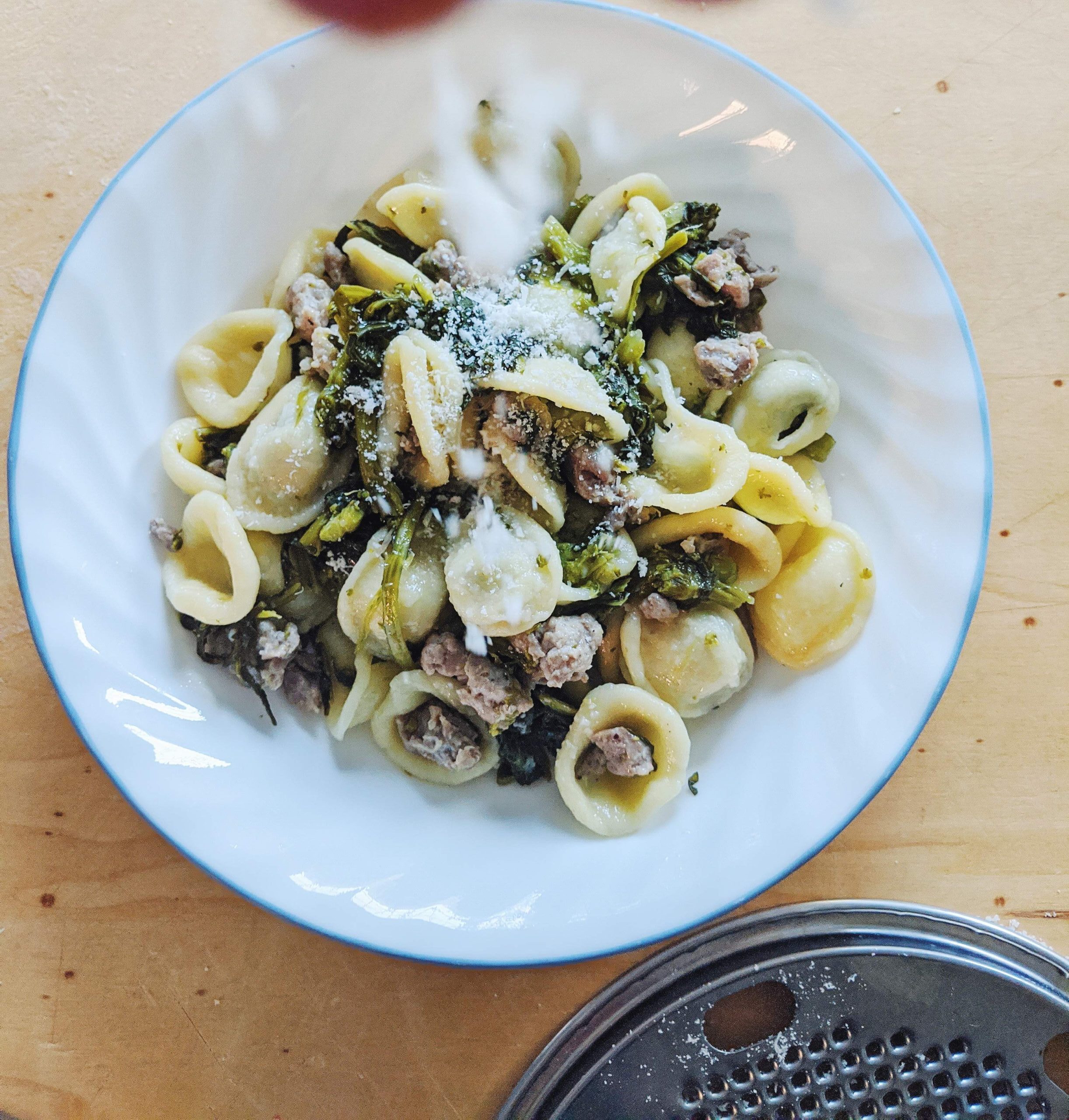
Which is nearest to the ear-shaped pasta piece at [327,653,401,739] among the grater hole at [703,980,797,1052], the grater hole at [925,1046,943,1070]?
the grater hole at [703,980,797,1052]

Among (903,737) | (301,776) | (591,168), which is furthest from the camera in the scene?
(591,168)

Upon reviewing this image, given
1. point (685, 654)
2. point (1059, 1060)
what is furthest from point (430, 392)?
point (1059, 1060)

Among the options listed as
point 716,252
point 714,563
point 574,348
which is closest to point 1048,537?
point 714,563

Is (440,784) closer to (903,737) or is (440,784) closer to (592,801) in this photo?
(592,801)

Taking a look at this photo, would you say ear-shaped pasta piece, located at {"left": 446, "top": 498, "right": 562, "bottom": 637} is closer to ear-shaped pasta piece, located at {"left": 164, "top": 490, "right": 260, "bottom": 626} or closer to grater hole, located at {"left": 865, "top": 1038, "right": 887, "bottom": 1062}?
ear-shaped pasta piece, located at {"left": 164, "top": 490, "right": 260, "bottom": 626}

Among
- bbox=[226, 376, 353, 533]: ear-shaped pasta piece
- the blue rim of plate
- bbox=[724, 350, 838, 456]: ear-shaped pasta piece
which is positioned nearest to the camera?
the blue rim of plate
